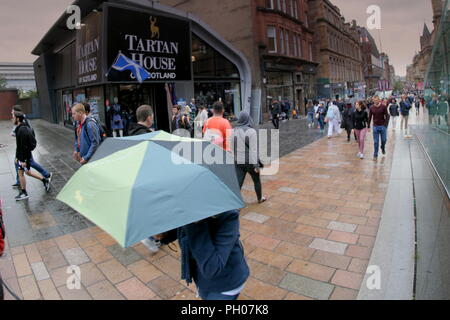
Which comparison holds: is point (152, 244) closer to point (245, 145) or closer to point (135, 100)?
point (245, 145)

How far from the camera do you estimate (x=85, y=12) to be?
14914 mm

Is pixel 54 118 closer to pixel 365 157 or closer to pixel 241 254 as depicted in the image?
pixel 365 157

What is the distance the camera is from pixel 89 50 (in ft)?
47.5

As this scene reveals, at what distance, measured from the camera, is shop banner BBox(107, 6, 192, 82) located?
1335cm

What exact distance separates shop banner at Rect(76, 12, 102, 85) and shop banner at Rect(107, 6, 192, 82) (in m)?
0.69

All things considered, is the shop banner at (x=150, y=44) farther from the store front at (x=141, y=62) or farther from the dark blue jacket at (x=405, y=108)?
the dark blue jacket at (x=405, y=108)

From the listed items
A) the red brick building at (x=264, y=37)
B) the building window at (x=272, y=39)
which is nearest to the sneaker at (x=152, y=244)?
the red brick building at (x=264, y=37)

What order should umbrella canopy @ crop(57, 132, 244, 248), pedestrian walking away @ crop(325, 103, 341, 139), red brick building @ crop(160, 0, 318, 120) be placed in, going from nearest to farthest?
1. umbrella canopy @ crop(57, 132, 244, 248)
2. pedestrian walking away @ crop(325, 103, 341, 139)
3. red brick building @ crop(160, 0, 318, 120)

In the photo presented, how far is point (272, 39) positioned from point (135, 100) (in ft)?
51.6

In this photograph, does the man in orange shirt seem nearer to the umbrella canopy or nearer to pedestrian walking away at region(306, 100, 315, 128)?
the umbrella canopy

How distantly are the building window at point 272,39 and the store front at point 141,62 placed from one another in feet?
19.1

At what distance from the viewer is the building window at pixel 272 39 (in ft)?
86.8

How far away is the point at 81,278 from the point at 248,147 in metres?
3.20

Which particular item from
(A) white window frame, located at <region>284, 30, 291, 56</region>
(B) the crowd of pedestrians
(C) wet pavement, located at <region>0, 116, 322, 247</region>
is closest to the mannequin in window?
(B) the crowd of pedestrians
